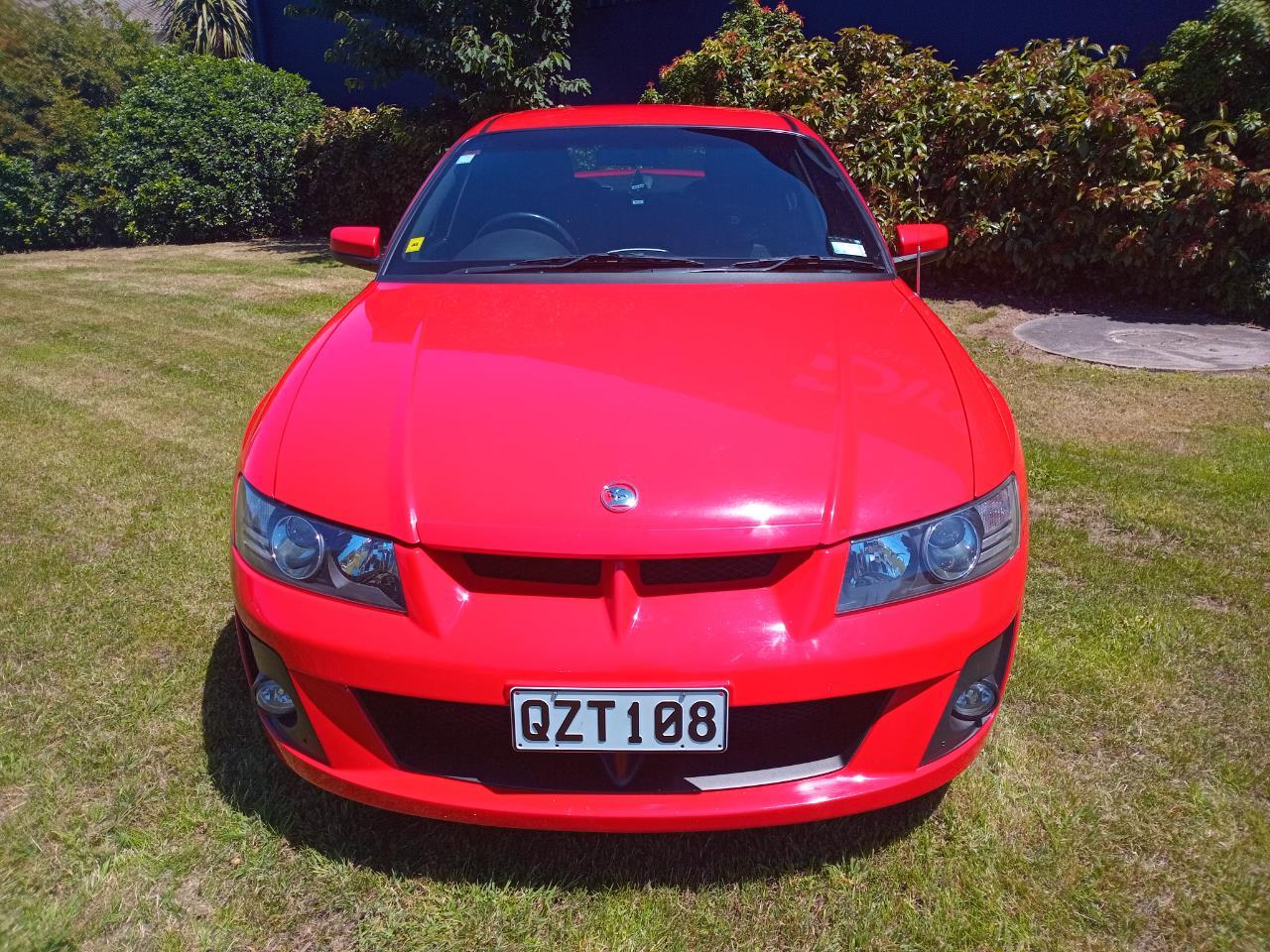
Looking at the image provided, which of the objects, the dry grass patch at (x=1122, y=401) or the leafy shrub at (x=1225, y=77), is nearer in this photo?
the dry grass patch at (x=1122, y=401)

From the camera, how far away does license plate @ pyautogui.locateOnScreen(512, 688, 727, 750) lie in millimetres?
1540

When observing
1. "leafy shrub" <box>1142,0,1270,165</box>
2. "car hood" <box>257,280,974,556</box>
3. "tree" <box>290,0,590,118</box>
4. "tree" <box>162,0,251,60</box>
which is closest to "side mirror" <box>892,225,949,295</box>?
"car hood" <box>257,280,974,556</box>

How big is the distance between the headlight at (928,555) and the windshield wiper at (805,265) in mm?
1002

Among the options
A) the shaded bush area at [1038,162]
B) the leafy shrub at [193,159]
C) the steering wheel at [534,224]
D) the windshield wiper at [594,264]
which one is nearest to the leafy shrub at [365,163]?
the leafy shrub at [193,159]

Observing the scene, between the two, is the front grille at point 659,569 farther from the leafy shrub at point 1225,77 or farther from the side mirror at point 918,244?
the leafy shrub at point 1225,77

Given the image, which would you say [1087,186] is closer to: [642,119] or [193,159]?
[642,119]

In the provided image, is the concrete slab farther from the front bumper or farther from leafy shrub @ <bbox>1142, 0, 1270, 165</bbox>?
the front bumper

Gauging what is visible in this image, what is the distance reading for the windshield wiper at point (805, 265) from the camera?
8.29 feet

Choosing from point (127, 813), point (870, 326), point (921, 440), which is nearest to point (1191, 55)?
point (870, 326)

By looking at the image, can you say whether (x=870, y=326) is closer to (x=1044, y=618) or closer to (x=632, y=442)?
(x=632, y=442)

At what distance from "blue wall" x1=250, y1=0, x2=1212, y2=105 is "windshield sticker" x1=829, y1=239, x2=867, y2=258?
→ 19.4 ft

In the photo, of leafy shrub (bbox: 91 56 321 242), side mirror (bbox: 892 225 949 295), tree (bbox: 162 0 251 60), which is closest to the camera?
side mirror (bbox: 892 225 949 295)

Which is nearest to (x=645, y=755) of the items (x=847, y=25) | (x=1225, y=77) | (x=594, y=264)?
(x=594, y=264)

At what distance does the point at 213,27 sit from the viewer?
1838 centimetres
